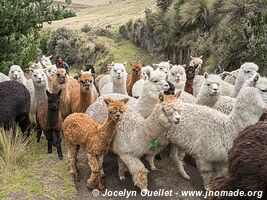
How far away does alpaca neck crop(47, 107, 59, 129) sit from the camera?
21.2 ft

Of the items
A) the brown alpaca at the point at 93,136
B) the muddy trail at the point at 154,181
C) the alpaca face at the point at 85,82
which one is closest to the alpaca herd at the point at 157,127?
the brown alpaca at the point at 93,136

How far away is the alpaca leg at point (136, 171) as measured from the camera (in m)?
5.48

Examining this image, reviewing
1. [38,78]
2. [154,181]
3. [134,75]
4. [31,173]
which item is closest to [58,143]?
[31,173]

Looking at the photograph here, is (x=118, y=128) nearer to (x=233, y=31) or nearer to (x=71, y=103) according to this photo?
(x=71, y=103)

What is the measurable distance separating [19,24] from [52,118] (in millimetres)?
4686

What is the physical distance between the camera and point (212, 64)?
1326 centimetres

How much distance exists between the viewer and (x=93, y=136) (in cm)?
564

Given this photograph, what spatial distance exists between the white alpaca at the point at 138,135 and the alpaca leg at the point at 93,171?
1.16 feet

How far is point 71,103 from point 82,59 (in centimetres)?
1745

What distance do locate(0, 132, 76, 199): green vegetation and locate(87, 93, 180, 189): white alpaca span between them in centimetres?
98

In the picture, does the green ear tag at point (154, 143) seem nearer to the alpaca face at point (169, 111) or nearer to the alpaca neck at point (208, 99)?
the alpaca face at point (169, 111)

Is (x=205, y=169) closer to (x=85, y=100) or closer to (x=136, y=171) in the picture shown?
(x=136, y=171)

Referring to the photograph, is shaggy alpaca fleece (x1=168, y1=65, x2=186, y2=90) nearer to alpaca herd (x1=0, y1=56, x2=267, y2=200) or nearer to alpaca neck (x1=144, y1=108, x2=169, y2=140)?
alpaca herd (x1=0, y1=56, x2=267, y2=200)

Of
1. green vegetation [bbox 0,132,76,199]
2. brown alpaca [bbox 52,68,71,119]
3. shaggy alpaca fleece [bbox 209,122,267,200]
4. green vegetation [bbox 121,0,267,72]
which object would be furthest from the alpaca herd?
green vegetation [bbox 121,0,267,72]
